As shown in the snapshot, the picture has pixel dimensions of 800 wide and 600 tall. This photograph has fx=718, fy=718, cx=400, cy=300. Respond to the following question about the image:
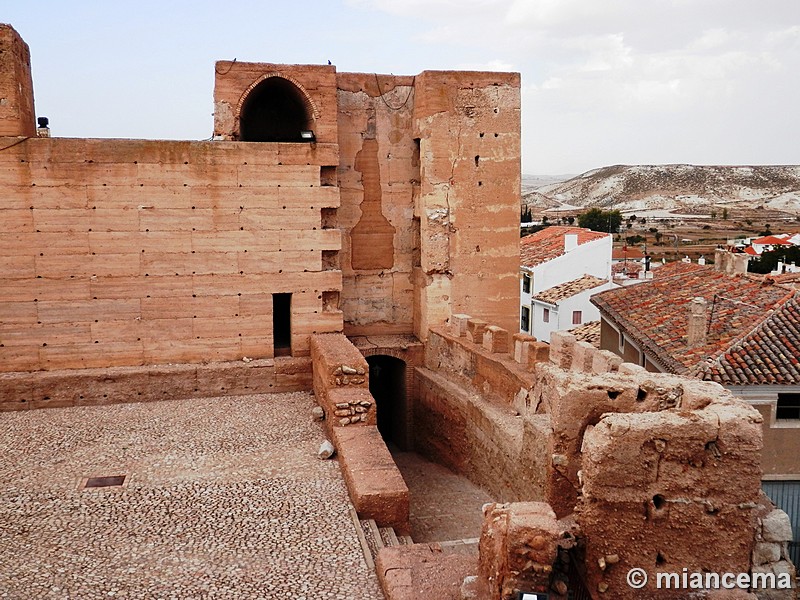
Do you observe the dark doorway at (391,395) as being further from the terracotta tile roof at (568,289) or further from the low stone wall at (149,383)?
the terracotta tile roof at (568,289)

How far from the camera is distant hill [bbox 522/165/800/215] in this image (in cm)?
9838

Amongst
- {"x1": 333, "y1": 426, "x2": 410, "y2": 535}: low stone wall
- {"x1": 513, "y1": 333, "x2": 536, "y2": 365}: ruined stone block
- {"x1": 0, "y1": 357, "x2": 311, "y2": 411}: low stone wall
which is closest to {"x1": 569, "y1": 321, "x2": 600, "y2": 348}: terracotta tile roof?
{"x1": 513, "y1": 333, "x2": 536, "y2": 365}: ruined stone block

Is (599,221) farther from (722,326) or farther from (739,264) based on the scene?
(722,326)

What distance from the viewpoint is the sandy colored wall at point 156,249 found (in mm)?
12172

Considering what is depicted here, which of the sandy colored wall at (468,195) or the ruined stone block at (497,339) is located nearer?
the ruined stone block at (497,339)

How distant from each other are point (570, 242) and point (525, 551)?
26.7 meters

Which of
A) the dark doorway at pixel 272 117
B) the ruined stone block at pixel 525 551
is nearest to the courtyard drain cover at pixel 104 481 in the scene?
the ruined stone block at pixel 525 551

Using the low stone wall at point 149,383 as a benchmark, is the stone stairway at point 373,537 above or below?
below

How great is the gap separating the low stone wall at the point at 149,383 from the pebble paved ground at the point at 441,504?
269 cm

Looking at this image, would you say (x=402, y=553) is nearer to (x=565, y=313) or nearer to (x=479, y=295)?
(x=479, y=295)

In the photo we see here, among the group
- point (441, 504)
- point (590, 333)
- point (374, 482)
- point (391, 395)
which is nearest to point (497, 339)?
point (441, 504)

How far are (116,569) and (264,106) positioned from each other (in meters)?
11.5

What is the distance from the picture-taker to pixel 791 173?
350ft

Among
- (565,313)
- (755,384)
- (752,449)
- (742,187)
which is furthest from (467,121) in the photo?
(742,187)
